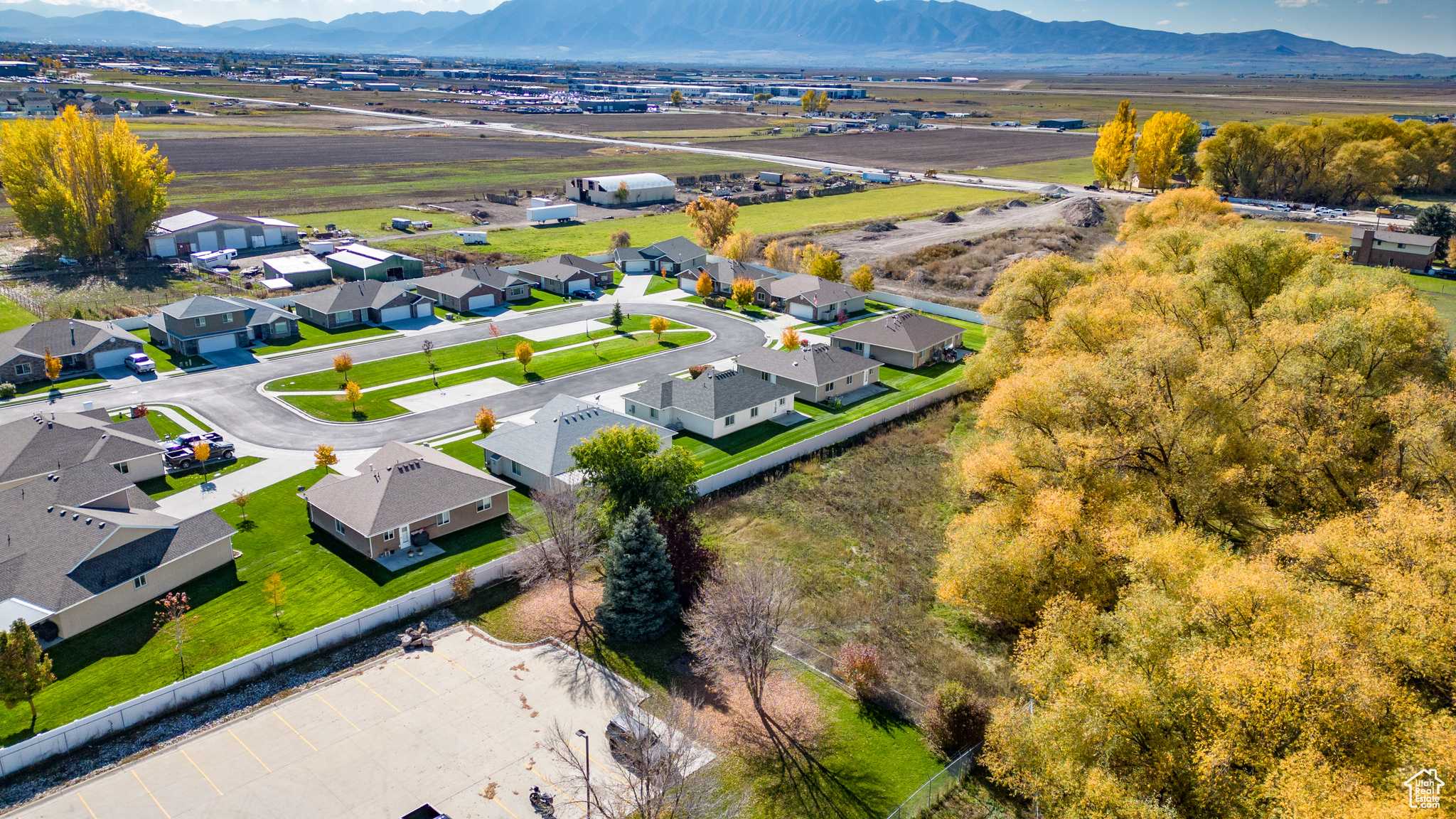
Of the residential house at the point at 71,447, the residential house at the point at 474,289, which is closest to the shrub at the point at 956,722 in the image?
the residential house at the point at 71,447

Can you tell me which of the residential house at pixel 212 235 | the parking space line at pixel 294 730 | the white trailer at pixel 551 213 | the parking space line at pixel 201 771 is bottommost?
the parking space line at pixel 201 771

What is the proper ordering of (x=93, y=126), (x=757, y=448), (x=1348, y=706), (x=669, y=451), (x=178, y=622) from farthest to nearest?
1. (x=93, y=126)
2. (x=757, y=448)
3. (x=669, y=451)
4. (x=178, y=622)
5. (x=1348, y=706)

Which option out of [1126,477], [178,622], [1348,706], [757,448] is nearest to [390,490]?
[178,622]

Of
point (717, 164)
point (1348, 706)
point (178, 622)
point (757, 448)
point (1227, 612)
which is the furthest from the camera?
point (717, 164)

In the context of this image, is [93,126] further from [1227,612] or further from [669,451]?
[1227,612]

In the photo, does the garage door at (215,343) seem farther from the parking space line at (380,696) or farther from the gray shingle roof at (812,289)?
the gray shingle roof at (812,289)

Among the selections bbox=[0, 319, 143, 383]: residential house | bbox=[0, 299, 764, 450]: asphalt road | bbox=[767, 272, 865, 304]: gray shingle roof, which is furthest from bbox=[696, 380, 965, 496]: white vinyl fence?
bbox=[0, 319, 143, 383]: residential house

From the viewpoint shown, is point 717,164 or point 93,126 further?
point 717,164

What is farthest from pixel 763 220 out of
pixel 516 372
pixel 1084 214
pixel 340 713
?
pixel 340 713
